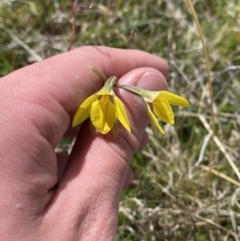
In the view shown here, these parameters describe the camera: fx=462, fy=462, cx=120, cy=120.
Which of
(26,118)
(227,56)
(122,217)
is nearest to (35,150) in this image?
(26,118)

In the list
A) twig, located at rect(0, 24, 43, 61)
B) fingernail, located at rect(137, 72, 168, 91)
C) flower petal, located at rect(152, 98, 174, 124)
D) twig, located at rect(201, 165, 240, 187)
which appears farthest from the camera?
twig, located at rect(0, 24, 43, 61)

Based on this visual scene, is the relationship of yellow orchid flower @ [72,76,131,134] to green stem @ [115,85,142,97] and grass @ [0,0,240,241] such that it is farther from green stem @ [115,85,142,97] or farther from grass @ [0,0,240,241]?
grass @ [0,0,240,241]

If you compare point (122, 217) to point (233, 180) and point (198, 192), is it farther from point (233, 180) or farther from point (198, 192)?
point (233, 180)

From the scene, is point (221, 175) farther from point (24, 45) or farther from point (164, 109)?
point (24, 45)

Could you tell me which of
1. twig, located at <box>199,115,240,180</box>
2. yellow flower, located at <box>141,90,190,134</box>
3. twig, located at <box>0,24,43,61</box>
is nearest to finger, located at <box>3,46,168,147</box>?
yellow flower, located at <box>141,90,190,134</box>

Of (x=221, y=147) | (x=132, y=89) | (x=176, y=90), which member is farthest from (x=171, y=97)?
(x=176, y=90)
